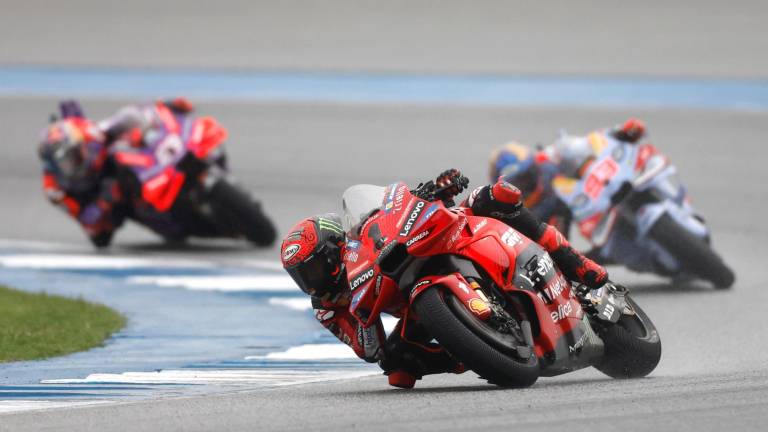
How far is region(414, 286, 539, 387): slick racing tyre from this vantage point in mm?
6871

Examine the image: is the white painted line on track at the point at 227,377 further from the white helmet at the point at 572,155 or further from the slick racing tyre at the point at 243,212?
the slick racing tyre at the point at 243,212

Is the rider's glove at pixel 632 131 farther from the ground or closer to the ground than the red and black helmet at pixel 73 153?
farther from the ground

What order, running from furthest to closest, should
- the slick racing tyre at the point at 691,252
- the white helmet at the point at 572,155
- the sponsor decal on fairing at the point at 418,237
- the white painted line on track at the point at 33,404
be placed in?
the white helmet at the point at 572,155 < the slick racing tyre at the point at 691,252 < the white painted line on track at the point at 33,404 < the sponsor decal on fairing at the point at 418,237

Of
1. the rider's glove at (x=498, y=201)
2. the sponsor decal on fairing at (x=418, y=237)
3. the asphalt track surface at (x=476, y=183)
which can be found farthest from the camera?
the rider's glove at (x=498, y=201)

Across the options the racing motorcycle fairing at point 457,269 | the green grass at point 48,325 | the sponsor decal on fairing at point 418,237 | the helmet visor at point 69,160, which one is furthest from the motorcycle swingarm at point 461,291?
the helmet visor at point 69,160

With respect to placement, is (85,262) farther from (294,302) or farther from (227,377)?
(227,377)

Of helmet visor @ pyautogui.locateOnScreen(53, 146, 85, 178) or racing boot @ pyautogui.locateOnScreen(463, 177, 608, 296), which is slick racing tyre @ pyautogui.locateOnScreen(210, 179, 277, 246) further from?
racing boot @ pyautogui.locateOnScreen(463, 177, 608, 296)

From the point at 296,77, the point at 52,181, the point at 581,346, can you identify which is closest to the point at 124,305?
the point at 52,181

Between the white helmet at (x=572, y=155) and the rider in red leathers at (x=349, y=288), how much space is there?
13.7 ft

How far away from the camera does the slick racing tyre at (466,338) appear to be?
6.87 m

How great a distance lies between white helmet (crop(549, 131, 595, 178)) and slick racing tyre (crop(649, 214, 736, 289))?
728mm

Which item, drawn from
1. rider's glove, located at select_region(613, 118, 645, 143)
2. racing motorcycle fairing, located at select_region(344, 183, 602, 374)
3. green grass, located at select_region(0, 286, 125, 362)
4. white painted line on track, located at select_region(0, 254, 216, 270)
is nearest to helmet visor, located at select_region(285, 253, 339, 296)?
racing motorcycle fairing, located at select_region(344, 183, 602, 374)

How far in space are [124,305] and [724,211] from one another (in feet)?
22.3

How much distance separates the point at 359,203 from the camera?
774 centimetres
